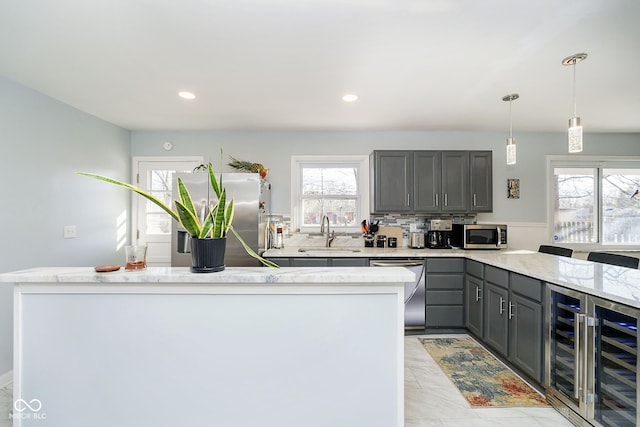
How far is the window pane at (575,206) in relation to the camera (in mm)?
4031

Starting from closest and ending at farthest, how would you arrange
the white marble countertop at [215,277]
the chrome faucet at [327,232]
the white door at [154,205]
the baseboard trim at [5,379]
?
the white marble countertop at [215,277] → the baseboard trim at [5,379] → the chrome faucet at [327,232] → the white door at [154,205]

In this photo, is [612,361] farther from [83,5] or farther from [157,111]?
[157,111]

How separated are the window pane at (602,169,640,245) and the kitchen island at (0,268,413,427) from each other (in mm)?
4427

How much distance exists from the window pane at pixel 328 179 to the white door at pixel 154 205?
1480 mm

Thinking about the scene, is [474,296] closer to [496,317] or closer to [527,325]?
[496,317]

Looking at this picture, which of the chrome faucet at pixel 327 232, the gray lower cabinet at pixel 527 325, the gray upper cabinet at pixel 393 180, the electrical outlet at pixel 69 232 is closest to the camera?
the gray lower cabinet at pixel 527 325

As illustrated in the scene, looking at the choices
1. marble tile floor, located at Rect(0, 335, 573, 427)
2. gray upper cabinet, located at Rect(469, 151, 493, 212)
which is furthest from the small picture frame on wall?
marble tile floor, located at Rect(0, 335, 573, 427)

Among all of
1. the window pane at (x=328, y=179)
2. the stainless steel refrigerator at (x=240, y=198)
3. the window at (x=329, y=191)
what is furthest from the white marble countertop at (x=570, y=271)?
the window pane at (x=328, y=179)

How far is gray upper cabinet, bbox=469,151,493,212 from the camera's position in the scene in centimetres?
369

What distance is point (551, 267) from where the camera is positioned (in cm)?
232

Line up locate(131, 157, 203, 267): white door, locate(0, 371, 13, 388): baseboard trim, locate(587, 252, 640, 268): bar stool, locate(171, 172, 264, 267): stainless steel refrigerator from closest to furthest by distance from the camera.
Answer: locate(0, 371, 13, 388): baseboard trim
locate(587, 252, 640, 268): bar stool
locate(171, 172, 264, 267): stainless steel refrigerator
locate(131, 157, 203, 267): white door

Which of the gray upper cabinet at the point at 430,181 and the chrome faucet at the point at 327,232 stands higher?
the gray upper cabinet at the point at 430,181

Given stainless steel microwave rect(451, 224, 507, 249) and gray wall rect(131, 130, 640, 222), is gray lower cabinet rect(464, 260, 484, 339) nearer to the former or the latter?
stainless steel microwave rect(451, 224, 507, 249)

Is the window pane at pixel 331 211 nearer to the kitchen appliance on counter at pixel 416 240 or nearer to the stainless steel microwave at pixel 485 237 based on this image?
the kitchen appliance on counter at pixel 416 240
